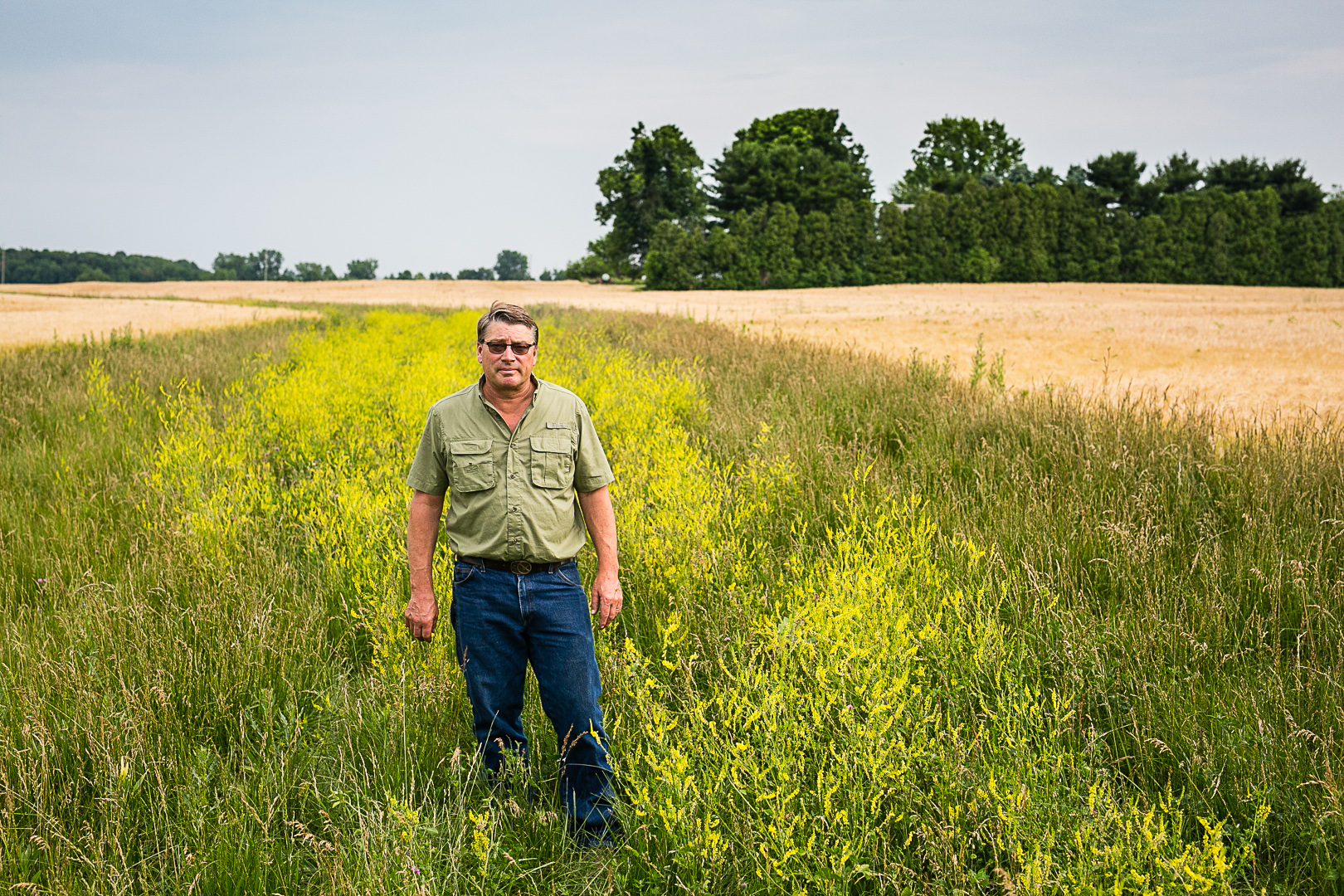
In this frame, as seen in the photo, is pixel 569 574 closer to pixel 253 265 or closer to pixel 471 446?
pixel 471 446

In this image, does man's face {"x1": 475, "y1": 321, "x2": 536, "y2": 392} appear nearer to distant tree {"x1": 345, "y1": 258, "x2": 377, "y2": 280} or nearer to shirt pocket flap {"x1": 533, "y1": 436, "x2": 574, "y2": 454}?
shirt pocket flap {"x1": 533, "y1": 436, "x2": 574, "y2": 454}

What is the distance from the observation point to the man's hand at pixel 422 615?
2.55 meters

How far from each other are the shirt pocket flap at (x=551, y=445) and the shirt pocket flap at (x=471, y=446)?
0.16m

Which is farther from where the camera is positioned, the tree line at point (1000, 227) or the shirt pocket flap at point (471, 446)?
the tree line at point (1000, 227)

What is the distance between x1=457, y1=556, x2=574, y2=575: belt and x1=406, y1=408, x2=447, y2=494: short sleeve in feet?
0.84

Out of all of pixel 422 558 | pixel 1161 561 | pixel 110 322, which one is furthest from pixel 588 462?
pixel 110 322

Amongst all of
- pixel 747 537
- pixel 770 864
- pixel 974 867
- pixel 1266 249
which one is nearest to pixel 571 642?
pixel 770 864

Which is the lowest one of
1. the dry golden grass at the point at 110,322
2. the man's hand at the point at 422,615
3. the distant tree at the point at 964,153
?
the man's hand at the point at 422,615

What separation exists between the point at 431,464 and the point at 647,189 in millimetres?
58368

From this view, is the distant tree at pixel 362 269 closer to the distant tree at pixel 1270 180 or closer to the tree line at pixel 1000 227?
the tree line at pixel 1000 227

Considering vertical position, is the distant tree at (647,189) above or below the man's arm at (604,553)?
above

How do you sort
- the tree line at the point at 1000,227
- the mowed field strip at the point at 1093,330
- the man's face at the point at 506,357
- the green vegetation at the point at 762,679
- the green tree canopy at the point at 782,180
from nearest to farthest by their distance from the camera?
the green vegetation at the point at 762,679 → the man's face at the point at 506,357 → the mowed field strip at the point at 1093,330 → the tree line at the point at 1000,227 → the green tree canopy at the point at 782,180

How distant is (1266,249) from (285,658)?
56.8 metres

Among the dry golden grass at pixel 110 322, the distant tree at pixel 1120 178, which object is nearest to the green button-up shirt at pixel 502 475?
the dry golden grass at pixel 110 322
